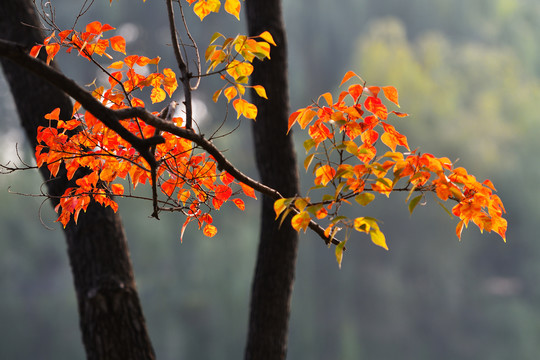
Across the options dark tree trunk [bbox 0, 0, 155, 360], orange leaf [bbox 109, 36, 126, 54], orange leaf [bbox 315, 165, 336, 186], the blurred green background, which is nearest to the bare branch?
orange leaf [bbox 109, 36, 126, 54]

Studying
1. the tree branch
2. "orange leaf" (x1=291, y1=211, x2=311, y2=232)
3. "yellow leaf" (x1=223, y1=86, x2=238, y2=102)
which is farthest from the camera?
"yellow leaf" (x1=223, y1=86, x2=238, y2=102)

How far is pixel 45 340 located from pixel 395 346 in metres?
7.04

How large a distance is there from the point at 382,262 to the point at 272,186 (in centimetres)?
1070

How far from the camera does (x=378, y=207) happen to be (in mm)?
10773

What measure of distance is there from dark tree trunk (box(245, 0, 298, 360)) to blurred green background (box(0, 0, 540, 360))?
27.9 ft

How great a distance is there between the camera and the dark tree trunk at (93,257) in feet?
5.11

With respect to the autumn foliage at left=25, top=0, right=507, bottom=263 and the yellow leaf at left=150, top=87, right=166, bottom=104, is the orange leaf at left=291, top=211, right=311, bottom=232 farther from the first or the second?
the yellow leaf at left=150, top=87, right=166, bottom=104

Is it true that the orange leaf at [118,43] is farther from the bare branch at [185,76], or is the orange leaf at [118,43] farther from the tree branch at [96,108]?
the tree branch at [96,108]

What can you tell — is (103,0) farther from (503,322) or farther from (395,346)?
(503,322)

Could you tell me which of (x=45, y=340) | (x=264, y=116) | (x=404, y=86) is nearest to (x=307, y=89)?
(x=404, y=86)

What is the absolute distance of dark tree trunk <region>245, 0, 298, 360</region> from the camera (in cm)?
175

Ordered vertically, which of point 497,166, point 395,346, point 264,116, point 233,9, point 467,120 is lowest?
point 233,9

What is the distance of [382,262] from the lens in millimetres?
12047

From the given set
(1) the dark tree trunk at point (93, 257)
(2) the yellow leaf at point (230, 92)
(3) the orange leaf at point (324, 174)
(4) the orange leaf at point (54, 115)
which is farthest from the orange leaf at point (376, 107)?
(1) the dark tree trunk at point (93, 257)
